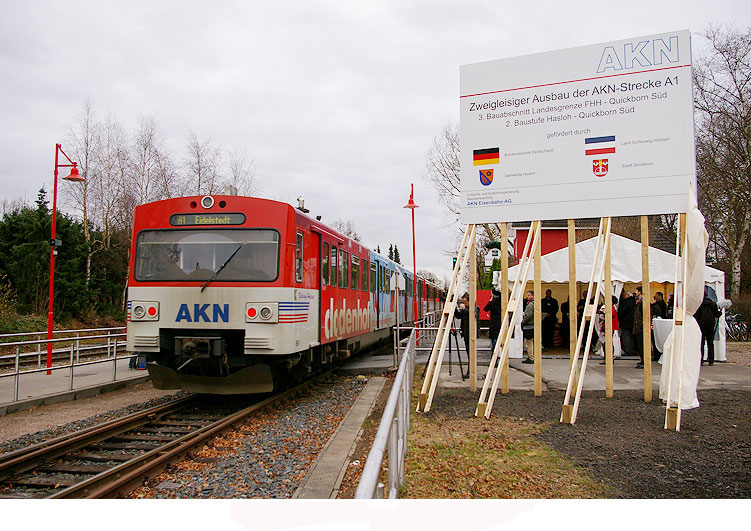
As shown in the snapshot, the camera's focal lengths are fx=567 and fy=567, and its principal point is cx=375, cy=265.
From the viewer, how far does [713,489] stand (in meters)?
4.46

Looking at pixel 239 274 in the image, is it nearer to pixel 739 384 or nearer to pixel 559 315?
pixel 739 384

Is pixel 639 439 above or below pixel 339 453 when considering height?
above

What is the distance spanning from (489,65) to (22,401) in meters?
8.98

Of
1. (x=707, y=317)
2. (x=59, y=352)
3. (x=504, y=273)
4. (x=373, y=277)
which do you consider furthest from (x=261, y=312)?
(x=707, y=317)

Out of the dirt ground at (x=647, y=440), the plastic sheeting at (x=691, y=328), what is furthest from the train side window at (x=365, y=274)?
the plastic sheeting at (x=691, y=328)

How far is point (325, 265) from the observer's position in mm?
10562

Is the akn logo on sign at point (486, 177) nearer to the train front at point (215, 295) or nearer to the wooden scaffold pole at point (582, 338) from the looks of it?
the wooden scaffold pole at point (582, 338)

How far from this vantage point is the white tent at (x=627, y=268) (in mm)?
13625

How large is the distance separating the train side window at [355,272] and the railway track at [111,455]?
196 inches

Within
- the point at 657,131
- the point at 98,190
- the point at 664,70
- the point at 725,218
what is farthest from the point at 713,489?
the point at 98,190

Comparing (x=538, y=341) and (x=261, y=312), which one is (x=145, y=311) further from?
(x=538, y=341)

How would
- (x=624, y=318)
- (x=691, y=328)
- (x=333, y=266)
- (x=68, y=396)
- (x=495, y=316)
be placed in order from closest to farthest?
(x=691, y=328)
(x=68, y=396)
(x=333, y=266)
(x=495, y=316)
(x=624, y=318)

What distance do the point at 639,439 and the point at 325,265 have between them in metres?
6.12
